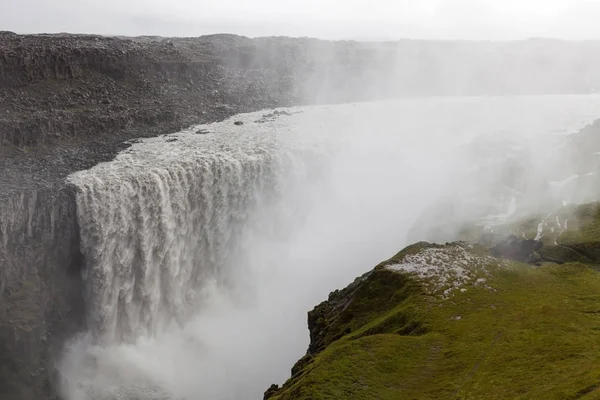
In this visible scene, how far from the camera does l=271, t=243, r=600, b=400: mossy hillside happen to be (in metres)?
23.2

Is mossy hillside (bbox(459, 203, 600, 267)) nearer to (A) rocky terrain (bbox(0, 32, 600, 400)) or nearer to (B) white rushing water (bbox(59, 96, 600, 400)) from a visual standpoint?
(B) white rushing water (bbox(59, 96, 600, 400))

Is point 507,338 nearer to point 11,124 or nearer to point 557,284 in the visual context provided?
point 557,284

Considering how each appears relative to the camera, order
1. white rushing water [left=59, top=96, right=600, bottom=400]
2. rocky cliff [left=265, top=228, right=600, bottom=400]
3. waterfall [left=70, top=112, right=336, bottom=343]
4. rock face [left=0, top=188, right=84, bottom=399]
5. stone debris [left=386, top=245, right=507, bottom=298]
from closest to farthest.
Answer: rocky cliff [left=265, top=228, right=600, bottom=400]
stone debris [left=386, top=245, right=507, bottom=298]
rock face [left=0, top=188, right=84, bottom=399]
white rushing water [left=59, top=96, right=600, bottom=400]
waterfall [left=70, top=112, right=336, bottom=343]

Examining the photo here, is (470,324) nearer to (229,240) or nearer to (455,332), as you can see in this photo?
(455,332)

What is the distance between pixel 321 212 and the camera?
2530 inches

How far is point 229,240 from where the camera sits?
Result: 54.1m

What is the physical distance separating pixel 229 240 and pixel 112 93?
2634 cm

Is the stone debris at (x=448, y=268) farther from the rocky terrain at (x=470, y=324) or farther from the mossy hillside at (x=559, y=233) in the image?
the mossy hillside at (x=559, y=233)

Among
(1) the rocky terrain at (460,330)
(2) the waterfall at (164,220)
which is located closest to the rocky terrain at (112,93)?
(1) the rocky terrain at (460,330)

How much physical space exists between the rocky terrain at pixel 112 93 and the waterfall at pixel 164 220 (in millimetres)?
2225

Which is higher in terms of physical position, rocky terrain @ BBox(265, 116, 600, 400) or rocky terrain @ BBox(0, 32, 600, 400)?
rocky terrain @ BBox(0, 32, 600, 400)

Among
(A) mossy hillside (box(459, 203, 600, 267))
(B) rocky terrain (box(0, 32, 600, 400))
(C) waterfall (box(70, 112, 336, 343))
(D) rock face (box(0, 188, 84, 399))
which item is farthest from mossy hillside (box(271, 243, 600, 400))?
(D) rock face (box(0, 188, 84, 399))

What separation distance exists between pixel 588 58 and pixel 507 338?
419ft

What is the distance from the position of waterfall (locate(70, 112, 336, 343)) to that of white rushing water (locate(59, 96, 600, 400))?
11 centimetres
